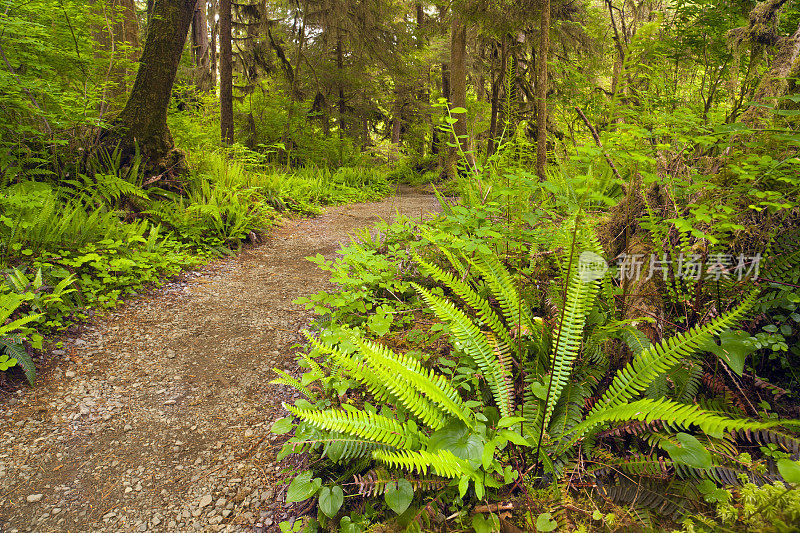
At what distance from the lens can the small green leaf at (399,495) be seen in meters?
1.52

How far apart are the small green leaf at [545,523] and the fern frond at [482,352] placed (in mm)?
427

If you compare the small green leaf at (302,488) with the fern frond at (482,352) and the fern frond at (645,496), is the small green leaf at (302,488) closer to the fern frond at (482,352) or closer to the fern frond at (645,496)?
the fern frond at (482,352)

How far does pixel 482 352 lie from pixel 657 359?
731 millimetres

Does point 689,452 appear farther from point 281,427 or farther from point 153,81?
point 153,81

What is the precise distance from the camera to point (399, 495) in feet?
5.11

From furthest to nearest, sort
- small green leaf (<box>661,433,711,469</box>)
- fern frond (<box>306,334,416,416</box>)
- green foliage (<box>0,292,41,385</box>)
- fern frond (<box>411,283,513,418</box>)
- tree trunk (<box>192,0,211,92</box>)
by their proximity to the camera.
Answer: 1. tree trunk (<box>192,0,211,92</box>)
2. green foliage (<box>0,292,41,385</box>)
3. fern frond (<box>411,283,513,418</box>)
4. fern frond (<box>306,334,416,416</box>)
5. small green leaf (<box>661,433,711,469</box>)

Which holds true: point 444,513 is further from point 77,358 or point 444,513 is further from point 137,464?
point 77,358

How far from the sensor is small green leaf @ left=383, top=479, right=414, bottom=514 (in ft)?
4.98

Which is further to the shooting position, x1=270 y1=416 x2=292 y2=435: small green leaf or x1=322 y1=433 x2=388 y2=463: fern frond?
x1=270 y1=416 x2=292 y2=435: small green leaf

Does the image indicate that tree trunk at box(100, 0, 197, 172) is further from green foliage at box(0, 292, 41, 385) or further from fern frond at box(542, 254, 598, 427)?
fern frond at box(542, 254, 598, 427)

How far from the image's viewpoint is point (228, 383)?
2.80 metres

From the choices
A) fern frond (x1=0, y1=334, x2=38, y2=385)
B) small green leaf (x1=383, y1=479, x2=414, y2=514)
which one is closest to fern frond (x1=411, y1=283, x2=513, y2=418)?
small green leaf (x1=383, y1=479, x2=414, y2=514)

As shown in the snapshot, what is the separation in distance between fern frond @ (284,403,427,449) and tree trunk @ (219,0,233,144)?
8.31 meters

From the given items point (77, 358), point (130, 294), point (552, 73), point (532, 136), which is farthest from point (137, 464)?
point (552, 73)
